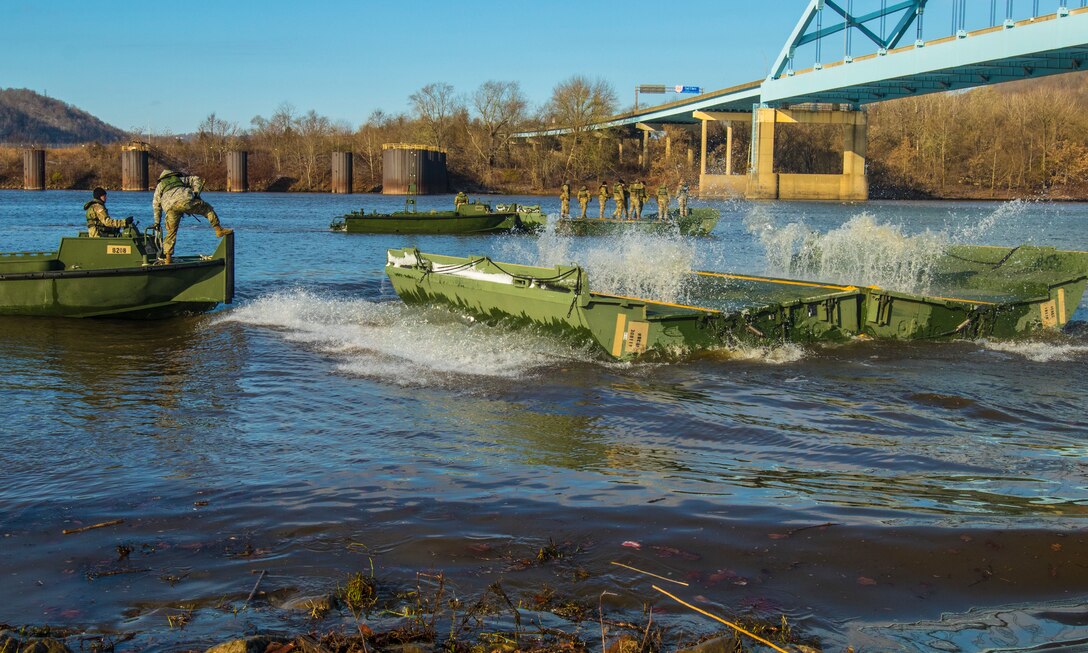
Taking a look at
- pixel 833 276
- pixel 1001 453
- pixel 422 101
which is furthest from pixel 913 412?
pixel 422 101

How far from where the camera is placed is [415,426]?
29.4 feet

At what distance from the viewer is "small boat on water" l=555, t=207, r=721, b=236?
112 ft

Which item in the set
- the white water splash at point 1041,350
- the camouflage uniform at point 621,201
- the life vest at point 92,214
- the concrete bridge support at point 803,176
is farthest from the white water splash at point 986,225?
the life vest at point 92,214

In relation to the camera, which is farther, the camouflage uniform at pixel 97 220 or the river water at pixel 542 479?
the camouflage uniform at pixel 97 220

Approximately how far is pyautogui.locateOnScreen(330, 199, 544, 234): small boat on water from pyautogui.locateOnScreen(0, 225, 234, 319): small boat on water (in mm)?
22470

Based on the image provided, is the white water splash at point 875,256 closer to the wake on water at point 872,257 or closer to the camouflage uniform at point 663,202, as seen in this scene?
the wake on water at point 872,257

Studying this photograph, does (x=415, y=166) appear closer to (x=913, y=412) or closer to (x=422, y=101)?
(x=422, y=101)

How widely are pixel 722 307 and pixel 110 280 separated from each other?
8.99m

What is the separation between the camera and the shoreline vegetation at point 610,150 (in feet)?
285

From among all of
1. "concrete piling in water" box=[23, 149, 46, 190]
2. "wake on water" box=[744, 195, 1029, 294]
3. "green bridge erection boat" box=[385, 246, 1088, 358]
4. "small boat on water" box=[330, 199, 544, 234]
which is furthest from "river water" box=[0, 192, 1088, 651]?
"concrete piling in water" box=[23, 149, 46, 190]

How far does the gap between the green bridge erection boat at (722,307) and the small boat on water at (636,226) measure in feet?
56.4

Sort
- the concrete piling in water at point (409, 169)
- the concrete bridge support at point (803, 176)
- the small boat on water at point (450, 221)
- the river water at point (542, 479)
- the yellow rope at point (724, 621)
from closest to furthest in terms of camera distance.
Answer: the yellow rope at point (724, 621) < the river water at point (542, 479) < the small boat on water at point (450, 221) < the concrete bridge support at point (803, 176) < the concrete piling in water at point (409, 169)

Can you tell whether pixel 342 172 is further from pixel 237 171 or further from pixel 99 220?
pixel 99 220

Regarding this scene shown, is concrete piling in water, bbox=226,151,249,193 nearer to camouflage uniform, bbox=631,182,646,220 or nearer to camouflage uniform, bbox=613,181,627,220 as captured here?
camouflage uniform, bbox=613,181,627,220
